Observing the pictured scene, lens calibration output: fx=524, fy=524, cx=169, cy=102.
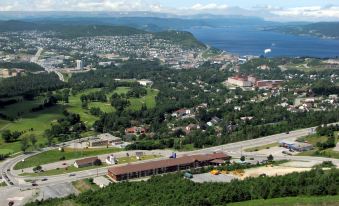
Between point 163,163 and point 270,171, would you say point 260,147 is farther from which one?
point 163,163

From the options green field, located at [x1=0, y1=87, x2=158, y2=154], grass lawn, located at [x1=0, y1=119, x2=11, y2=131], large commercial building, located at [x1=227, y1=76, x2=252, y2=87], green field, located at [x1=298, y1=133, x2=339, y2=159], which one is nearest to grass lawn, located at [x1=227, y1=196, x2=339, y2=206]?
green field, located at [x1=298, y1=133, x2=339, y2=159]

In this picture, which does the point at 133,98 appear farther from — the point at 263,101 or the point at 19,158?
the point at 19,158

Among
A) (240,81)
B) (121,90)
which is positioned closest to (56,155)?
(121,90)

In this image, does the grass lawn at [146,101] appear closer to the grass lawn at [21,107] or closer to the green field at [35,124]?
the green field at [35,124]

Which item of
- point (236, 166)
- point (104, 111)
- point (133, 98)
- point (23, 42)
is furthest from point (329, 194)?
point (23, 42)

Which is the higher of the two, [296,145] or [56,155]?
[296,145]

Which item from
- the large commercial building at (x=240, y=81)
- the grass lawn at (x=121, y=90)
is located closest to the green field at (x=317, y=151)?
the grass lawn at (x=121, y=90)
